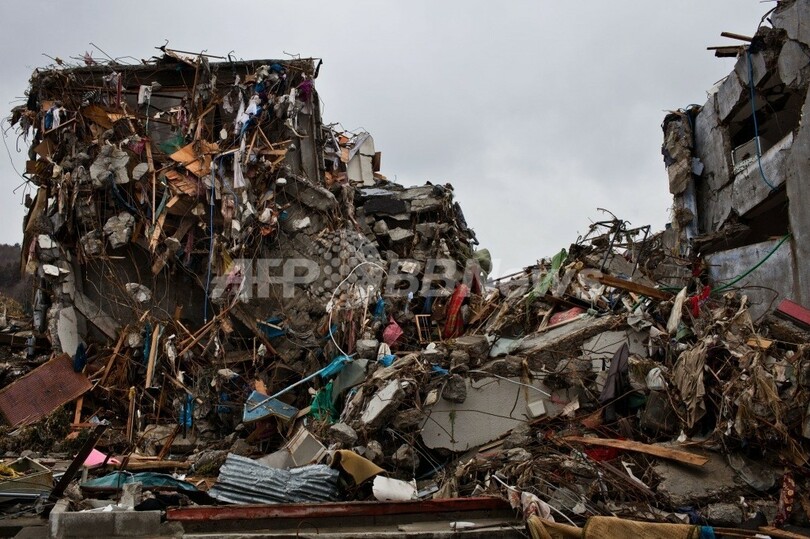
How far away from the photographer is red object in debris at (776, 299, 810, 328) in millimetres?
9008

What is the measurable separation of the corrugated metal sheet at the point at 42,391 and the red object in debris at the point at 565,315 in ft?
23.1

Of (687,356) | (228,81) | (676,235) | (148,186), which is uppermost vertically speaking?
(228,81)

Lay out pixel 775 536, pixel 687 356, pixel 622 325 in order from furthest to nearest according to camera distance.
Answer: pixel 622 325, pixel 687 356, pixel 775 536

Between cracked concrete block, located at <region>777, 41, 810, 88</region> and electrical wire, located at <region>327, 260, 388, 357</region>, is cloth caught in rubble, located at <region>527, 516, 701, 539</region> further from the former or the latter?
cracked concrete block, located at <region>777, 41, 810, 88</region>

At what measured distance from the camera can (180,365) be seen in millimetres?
11922

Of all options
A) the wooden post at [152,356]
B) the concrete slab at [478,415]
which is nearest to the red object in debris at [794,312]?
the concrete slab at [478,415]

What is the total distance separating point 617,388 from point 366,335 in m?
4.19

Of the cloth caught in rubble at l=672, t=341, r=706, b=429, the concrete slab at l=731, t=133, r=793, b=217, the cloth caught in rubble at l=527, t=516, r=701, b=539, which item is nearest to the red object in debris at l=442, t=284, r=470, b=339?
the concrete slab at l=731, t=133, r=793, b=217

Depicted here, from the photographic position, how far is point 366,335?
1170 centimetres

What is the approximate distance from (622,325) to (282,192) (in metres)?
6.08

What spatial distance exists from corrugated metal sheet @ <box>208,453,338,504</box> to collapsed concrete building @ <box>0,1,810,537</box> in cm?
2

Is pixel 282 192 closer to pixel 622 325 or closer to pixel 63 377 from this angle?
pixel 63 377

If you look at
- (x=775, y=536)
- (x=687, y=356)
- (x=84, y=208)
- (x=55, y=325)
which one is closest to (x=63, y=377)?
(x=55, y=325)

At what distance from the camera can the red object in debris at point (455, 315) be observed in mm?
12625
